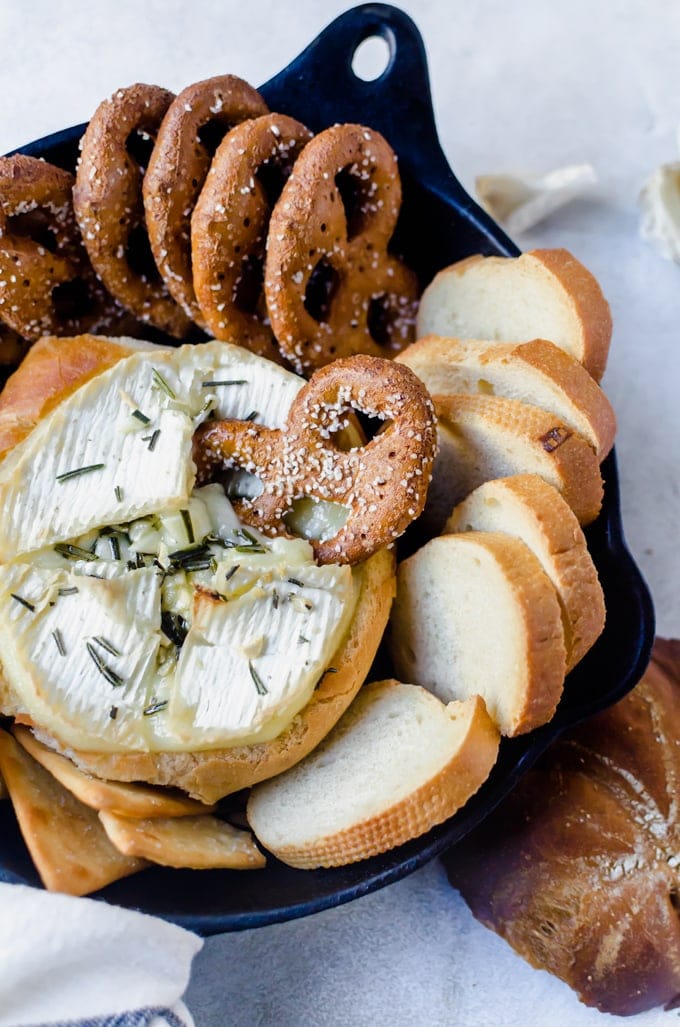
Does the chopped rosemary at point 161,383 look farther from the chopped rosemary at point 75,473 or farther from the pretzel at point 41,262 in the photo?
the pretzel at point 41,262

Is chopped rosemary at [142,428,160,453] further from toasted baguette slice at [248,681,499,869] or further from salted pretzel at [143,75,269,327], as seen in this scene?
toasted baguette slice at [248,681,499,869]

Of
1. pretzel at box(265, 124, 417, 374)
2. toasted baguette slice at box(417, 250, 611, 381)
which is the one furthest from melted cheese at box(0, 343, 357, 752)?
toasted baguette slice at box(417, 250, 611, 381)

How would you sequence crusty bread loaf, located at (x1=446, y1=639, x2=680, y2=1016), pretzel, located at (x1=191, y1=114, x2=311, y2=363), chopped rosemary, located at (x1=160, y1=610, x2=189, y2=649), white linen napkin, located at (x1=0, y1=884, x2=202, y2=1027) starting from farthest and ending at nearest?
crusty bread loaf, located at (x1=446, y1=639, x2=680, y2=1016)
pretzel, located at (x1=191, y1=114, x2=311, y2=363)
chopped rosemary, located at (x1=160, y1=610, x2=189, y2=649)
white linen napkin, located at (x1=0, y1=884, x2=202, y2=1027)

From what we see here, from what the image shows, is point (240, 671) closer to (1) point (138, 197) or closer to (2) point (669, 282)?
(1) point (138, 197)

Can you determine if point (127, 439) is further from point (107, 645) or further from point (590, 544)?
point (590, 544)

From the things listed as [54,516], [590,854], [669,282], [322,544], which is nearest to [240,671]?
[322,544]

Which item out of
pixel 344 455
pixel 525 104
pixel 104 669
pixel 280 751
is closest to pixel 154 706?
pixel 104 669
